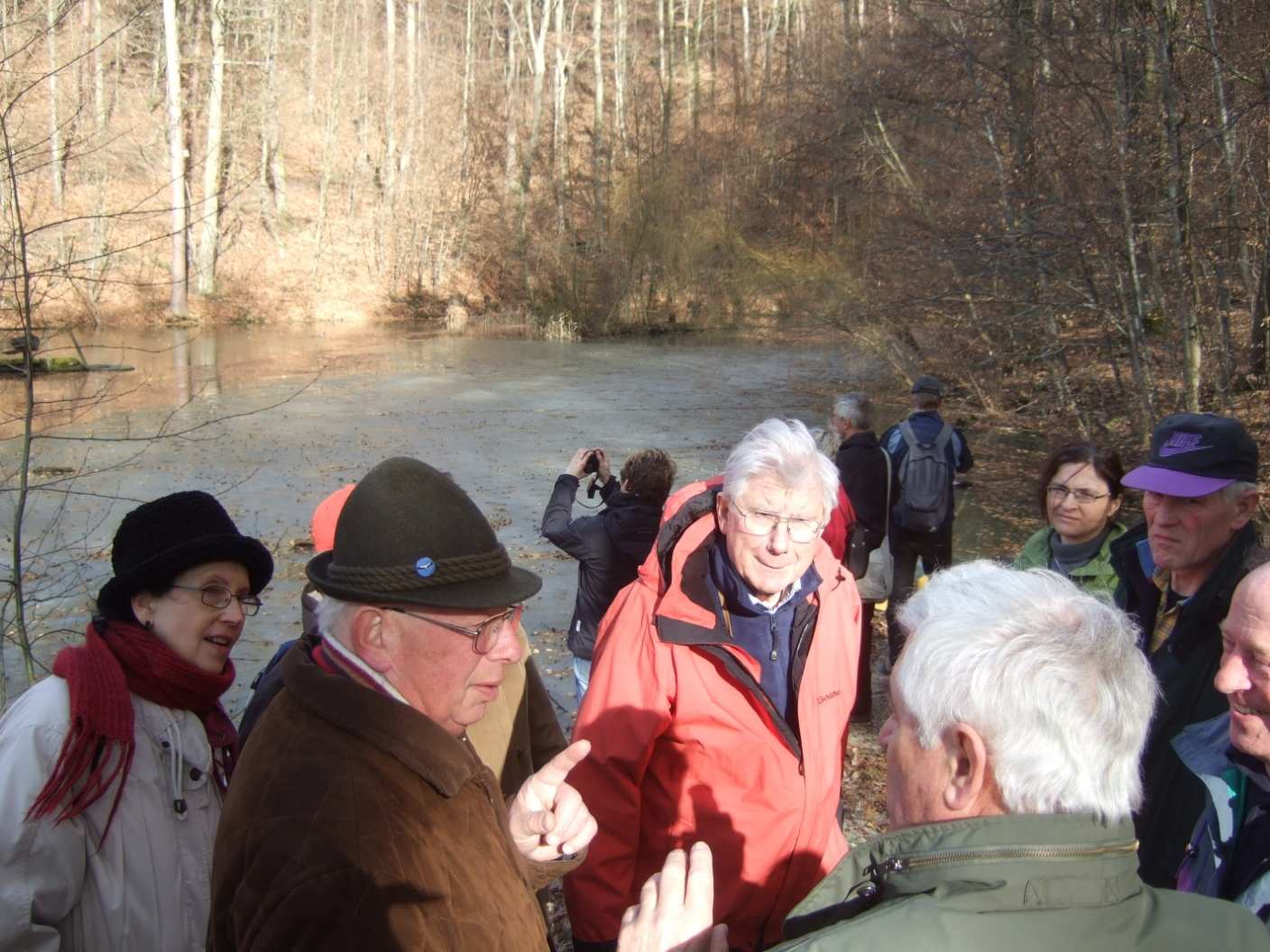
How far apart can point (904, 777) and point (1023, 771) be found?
20cm

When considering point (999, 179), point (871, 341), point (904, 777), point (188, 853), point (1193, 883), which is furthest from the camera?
point (871, 341)

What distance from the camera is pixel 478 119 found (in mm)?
44094

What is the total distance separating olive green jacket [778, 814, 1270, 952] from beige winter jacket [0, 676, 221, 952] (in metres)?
1.54

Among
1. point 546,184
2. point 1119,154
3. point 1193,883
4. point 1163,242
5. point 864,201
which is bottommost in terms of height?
point 1193,883

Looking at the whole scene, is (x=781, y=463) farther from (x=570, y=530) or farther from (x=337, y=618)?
(x=570, y=530)

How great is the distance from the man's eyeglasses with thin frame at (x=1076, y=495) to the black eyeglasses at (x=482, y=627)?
8.74 feet

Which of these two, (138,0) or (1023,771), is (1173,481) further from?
(138,0)

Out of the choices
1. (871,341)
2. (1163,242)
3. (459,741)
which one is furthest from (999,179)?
(459,741)

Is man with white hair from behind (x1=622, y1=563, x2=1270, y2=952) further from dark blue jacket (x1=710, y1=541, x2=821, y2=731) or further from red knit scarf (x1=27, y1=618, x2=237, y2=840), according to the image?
red knit scarf (x1=27, y1=618, x2=237, y2=840)

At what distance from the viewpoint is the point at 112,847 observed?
2252 millimetres

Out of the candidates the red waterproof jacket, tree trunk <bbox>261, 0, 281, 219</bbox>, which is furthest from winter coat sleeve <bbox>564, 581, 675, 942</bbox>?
tree trunk <bbox>261, 0, 281, 219</bbox>

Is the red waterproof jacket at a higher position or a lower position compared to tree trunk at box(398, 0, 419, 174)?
lower

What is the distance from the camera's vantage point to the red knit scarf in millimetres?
2182

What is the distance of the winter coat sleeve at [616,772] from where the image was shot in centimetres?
261
